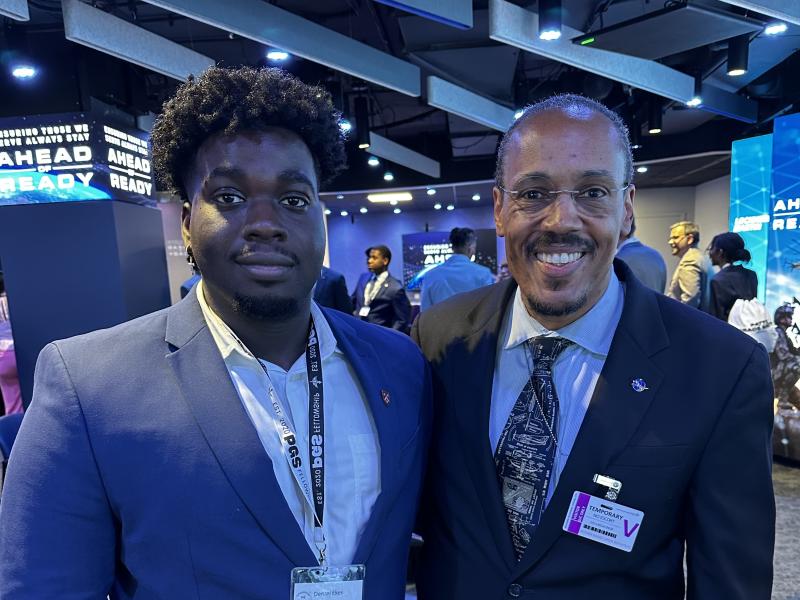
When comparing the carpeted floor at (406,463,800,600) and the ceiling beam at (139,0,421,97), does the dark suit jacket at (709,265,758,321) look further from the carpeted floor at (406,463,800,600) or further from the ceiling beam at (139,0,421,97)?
the ceiling beam at (139,0,421,97)

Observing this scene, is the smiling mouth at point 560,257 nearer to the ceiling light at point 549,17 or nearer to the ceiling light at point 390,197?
the ceiling light at point 549,17

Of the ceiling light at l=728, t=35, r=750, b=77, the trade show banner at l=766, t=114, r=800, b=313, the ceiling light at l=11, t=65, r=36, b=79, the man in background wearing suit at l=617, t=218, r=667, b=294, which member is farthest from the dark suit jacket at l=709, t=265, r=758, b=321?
the ceiling light at l=11, t=65, r=36, b=79

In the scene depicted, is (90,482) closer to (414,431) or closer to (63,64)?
(414,431)

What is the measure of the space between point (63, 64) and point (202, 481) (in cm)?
514

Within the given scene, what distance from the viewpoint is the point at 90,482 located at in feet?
2.88

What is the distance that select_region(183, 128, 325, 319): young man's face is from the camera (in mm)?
963

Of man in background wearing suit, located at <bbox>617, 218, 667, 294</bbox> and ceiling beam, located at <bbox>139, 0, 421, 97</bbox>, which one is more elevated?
ceiling beam, located at <bbox>139, 0, 421, 97</bbox>

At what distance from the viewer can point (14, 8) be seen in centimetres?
297

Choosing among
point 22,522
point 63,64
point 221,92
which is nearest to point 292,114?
point 221,92

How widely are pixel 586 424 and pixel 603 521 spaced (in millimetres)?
195

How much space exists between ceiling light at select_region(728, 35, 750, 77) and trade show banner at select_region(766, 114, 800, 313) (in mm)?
835

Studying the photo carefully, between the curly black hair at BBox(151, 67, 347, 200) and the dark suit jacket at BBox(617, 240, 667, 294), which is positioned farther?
the dark suit jacket at BBox(617, 240, 667, 294)

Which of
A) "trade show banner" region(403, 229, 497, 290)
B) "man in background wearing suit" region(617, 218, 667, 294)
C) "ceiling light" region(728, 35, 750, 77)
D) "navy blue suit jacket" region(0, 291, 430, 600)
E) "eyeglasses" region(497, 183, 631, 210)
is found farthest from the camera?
"trade show banner" region(403, 229, 497, 290)

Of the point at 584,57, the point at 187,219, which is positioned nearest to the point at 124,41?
the point at 584,57
